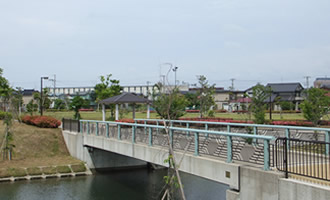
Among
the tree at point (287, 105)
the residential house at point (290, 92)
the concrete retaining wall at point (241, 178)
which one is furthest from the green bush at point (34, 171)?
the residential house at point (290, 92)

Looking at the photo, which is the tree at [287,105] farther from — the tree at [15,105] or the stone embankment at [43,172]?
the stone embankment at [43,172]

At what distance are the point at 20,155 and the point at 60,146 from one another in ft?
9.31

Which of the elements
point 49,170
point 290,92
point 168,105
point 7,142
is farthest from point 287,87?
point 168,105

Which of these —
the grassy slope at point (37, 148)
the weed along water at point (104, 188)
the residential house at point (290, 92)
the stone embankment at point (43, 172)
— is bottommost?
the weed along water at point (104, 188)

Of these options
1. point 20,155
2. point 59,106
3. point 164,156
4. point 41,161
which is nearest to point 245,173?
point 164,156

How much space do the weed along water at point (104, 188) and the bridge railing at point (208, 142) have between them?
2850 mm

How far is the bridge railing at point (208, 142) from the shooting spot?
7965 mm

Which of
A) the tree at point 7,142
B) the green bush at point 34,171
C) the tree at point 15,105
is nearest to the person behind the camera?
the green bush at point 34,171

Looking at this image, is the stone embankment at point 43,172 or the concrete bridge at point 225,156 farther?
the stone embankment at point 43,172

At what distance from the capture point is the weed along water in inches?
622

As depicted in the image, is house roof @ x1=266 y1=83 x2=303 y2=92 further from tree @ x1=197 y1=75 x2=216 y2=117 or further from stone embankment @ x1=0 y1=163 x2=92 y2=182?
stone embankment @ x1=0 y1=163 x2=92 y2=182

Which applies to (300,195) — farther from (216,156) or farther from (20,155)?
(20,155)

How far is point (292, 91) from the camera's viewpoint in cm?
7275

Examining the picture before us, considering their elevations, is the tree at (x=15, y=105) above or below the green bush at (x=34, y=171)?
above
